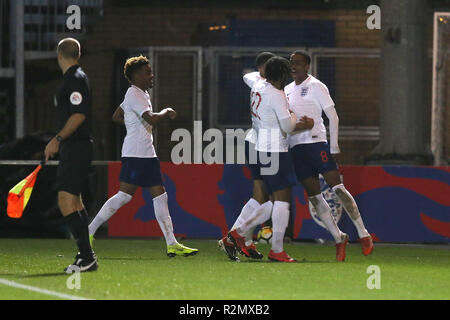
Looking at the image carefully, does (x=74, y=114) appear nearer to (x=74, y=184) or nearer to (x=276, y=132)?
(x=74, y=184)

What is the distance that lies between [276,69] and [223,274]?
2108mm

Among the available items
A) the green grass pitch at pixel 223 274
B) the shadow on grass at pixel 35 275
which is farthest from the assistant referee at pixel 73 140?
the green grass pitch at pixel 223 274

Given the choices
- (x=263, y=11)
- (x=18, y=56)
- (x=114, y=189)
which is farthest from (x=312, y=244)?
(x=263, y=11)

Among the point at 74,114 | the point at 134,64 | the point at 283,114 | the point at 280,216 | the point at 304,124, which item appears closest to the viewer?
the point at 74,114

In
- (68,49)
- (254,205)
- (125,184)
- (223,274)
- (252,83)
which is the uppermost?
(68,49)

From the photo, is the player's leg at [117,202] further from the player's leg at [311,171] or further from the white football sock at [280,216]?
the player's leg at [311,171]

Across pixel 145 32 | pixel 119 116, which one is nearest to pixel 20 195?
pixel 119 116

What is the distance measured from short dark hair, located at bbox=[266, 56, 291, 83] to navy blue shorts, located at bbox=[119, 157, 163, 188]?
4.87ft

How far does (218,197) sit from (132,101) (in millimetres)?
3335

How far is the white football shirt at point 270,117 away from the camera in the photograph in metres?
10.9

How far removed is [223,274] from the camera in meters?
10.1

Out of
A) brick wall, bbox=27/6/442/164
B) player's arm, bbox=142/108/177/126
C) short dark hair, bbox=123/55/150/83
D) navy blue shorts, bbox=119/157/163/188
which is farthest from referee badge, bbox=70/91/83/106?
brick wall, bbox=27/6/442/164
